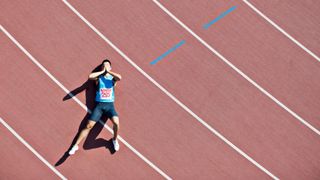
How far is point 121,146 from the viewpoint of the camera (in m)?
6.96

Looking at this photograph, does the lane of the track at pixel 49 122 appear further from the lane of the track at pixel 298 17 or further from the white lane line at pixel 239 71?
the lane of the track at pixel 298 17

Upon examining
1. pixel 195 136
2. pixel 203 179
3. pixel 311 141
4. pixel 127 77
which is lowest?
pixel 311 141

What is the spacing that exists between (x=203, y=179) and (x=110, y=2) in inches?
203

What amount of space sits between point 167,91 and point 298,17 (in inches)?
158

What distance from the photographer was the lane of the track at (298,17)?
720 centimetres

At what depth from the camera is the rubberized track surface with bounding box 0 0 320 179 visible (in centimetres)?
688

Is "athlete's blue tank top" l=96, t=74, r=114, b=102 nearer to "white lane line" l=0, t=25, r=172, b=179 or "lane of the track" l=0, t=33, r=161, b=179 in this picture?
"white lane line" l=0, t=25, r=172, b=179

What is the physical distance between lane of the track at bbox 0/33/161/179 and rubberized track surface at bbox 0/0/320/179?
3cm

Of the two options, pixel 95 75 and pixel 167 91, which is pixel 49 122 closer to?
pixel 95 75

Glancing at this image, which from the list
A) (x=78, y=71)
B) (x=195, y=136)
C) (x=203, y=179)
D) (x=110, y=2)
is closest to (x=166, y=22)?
(x=110, y=2)

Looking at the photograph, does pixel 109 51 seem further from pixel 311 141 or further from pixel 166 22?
pixel 311 141

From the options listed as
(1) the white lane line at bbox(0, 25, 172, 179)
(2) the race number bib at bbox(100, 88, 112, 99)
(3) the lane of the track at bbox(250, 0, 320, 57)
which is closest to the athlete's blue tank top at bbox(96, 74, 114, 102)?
(2) the race number bib at bbox(100, 88, 112, 99)

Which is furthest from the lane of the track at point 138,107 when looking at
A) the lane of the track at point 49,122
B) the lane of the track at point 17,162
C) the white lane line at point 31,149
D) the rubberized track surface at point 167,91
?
the lane of the track at point 17,162

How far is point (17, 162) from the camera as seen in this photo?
6766 mm
